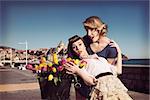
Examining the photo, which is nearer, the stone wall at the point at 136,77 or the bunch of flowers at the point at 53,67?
the bunch of flowers at the point at 53,67

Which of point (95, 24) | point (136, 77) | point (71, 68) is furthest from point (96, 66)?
point (136, 77)

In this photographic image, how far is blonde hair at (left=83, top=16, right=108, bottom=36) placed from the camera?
2.99m

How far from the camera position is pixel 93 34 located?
118 inches

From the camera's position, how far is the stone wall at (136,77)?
3.08 m

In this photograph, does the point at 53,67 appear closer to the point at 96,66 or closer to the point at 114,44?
the point at 96,66

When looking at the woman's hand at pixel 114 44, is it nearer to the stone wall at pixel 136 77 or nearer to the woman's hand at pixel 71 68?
the stone wall at pixel 136 77

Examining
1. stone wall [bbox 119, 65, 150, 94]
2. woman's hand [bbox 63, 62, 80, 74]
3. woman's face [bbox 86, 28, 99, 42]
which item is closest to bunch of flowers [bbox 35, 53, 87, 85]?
woman's hand [bbox 63, 62, 80, 74]

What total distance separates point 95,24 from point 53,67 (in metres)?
0.44

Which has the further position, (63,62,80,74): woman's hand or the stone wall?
the stone wall

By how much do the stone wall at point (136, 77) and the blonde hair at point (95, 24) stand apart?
1.11 feet

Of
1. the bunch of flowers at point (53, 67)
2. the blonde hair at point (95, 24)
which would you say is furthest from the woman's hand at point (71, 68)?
the blonde hair at point (95, 24)

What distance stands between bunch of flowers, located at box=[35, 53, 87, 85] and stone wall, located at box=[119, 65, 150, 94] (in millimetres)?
365

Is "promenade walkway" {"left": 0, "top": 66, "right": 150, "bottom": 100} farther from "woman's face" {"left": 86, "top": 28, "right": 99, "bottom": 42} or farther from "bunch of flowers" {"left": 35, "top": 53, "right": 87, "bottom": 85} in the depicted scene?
"woman's face" {"left": 86, "top": 28, "right": 99, "bottom": 42}

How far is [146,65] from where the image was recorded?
9.98ft
